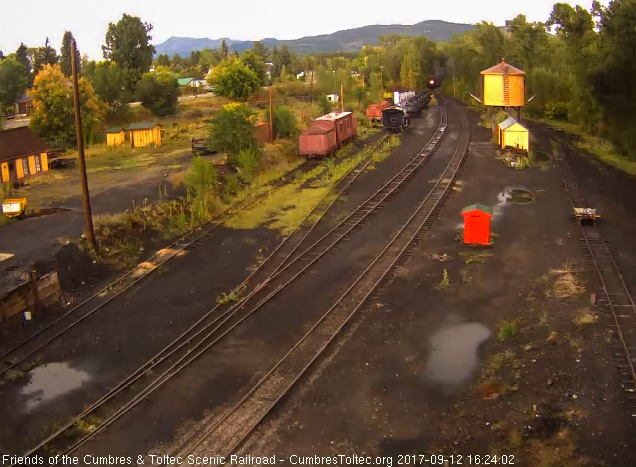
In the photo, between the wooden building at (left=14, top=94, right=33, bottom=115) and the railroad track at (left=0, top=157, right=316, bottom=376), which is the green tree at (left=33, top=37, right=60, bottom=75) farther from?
the railroad track at (left=0, top=157, right=316, bottom=376)

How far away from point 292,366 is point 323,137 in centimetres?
2557

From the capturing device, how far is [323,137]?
37031 millimetres

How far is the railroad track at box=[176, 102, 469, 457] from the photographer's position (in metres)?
10.5

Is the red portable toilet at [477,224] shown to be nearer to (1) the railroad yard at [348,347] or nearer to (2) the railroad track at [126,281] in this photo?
(1) the railroad yard at [348,347]

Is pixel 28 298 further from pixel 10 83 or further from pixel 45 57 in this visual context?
pixel 45 57

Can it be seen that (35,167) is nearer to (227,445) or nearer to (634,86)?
(227,445)

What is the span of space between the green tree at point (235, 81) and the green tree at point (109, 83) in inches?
435

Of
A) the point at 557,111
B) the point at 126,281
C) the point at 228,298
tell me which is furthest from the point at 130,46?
the point at 228,298

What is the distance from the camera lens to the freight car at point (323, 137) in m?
37.2

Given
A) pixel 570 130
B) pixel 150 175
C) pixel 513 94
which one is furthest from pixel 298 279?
pixel 570 130

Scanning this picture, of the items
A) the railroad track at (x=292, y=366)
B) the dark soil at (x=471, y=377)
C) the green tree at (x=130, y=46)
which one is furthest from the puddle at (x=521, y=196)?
the green tree at (x=130, y=46)

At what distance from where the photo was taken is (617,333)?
13789mm

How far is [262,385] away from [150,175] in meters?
23.7

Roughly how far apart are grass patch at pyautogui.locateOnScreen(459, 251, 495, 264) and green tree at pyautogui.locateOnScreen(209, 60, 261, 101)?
51593 mm
